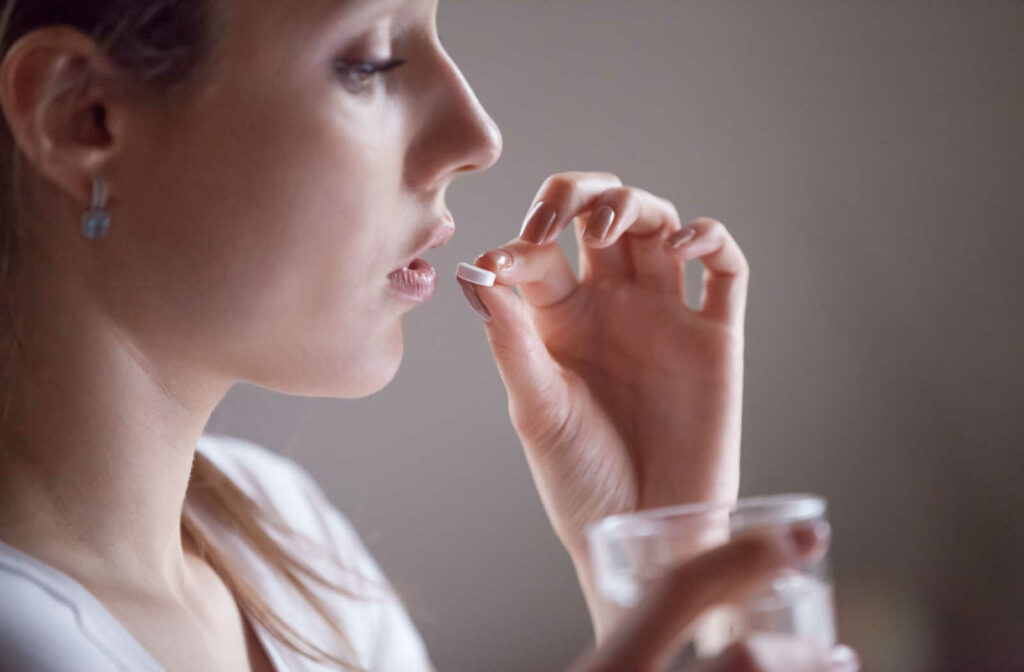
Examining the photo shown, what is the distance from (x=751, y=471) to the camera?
2057 millimetres

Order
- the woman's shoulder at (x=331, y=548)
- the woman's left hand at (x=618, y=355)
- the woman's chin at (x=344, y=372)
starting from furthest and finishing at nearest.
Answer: the woman's shoulder at (x=331, y=548) → the woman's left hand at (x=618, y=355) → the woman's chin at (x=344, y=372)

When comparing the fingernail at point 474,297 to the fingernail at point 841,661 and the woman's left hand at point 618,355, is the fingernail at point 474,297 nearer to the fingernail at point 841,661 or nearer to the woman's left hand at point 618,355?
the woman's left hand at point 618,355

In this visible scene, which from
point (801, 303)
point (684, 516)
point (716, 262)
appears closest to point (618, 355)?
point (716, 262)

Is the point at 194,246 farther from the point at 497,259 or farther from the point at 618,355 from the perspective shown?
the point at 618,355

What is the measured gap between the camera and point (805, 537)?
56 centimetres

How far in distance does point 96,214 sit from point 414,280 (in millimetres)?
277

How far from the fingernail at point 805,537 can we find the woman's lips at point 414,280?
0.44 metres

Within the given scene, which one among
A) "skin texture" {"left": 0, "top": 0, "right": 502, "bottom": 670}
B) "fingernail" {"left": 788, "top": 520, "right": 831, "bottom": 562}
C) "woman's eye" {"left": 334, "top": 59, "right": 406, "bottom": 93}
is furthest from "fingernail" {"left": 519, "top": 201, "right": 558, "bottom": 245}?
"fingernail" {"left": 788, "top": 520, "right": 831, "bottom": 562}

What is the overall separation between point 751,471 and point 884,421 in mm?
289

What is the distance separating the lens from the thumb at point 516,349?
953 millimetres

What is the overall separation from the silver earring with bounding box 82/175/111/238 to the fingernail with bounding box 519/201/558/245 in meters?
0.38

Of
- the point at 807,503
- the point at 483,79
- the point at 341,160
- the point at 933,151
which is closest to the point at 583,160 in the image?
the point at 483,79

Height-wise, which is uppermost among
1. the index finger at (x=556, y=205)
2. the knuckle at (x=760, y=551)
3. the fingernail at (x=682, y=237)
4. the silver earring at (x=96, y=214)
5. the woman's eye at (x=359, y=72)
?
the woman's eye at (x=359, y=72)

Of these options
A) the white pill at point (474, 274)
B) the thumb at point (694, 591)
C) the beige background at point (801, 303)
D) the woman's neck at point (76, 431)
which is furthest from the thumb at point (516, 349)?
the beige background at point (801, 303)
